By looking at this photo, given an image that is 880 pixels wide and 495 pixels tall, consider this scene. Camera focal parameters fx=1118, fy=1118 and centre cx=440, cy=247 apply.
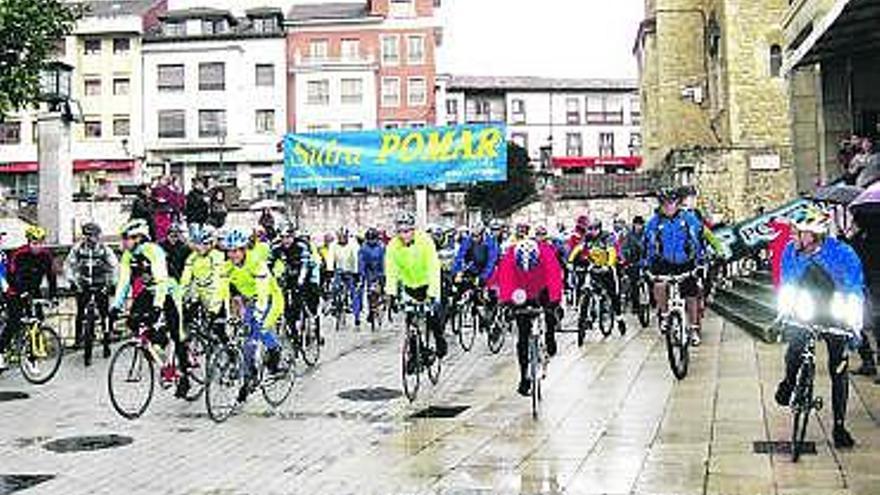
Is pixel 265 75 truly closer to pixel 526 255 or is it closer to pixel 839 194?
pixel 526 255

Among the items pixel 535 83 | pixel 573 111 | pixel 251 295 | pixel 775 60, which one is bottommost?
pixel 251 295

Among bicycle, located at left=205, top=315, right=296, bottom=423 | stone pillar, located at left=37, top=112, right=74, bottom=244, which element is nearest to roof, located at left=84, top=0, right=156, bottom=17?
stone pillar, located at left=37, top=112, right=74, bottom=244

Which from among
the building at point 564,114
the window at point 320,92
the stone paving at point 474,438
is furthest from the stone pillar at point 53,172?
the building at point 564,114

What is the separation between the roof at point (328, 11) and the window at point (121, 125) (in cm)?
1203

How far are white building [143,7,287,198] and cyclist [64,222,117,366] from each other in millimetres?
51698

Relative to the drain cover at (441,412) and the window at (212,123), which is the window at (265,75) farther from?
the drain cover at (441,412)

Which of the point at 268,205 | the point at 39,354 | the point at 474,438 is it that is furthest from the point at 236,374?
the point at 268,205

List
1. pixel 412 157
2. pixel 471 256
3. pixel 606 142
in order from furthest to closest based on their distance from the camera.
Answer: pixel 606 142, pixel 412 157, pixel 471 256

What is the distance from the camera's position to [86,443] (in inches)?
413

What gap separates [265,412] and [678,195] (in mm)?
5992

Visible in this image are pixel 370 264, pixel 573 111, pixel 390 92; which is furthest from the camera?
pixel 573 111

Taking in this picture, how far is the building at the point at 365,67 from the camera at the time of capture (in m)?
69.6

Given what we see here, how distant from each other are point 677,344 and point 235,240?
5357mm

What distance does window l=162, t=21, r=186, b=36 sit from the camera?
69.4 meters
